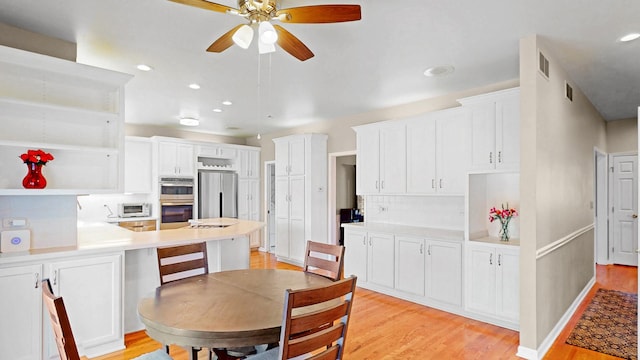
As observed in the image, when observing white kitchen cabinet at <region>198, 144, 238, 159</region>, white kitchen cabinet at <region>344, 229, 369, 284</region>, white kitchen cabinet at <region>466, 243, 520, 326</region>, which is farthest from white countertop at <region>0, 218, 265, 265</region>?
white kitchen cabinet at <region>198, 144, 238, 159</region>

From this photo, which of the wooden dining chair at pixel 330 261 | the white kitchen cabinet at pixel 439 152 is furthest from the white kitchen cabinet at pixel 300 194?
the wooden dining chair at pixel 330 261

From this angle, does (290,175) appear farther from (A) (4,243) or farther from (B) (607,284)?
(B) (607,284)

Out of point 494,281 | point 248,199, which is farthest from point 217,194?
point 494,281

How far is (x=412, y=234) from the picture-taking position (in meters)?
4.20

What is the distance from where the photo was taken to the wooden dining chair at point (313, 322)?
143 centimetres

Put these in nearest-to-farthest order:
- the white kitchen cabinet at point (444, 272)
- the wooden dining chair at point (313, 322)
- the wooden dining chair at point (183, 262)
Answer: the wooden dining chair at point (313, 322) < the wooden dining chair at point (183, 262) < the white kitchen cabinet at point (444, 272)

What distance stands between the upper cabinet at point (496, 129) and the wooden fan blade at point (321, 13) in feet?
7.52

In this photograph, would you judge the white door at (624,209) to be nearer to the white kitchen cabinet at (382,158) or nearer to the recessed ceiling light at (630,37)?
the recessed ceiling light at (630,37)

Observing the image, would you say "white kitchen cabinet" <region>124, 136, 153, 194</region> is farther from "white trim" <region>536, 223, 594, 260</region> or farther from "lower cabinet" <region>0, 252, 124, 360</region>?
"white trim" <region>536, 223, 594, 260</region>

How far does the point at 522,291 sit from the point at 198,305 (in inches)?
102

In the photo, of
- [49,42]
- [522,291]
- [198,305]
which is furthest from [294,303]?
[49,42]

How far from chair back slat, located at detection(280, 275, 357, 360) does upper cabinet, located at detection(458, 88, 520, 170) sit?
2632 millimetres

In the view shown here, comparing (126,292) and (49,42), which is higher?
(49,42)

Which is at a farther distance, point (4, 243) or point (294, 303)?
point (4, 243)
